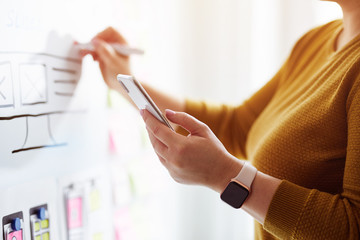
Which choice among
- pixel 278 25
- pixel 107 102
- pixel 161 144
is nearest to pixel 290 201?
pixel 161 144

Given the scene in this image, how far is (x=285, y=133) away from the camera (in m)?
0.67

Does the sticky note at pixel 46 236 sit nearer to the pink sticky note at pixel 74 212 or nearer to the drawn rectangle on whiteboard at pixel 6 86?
the pink sticky note at pixel 74 212

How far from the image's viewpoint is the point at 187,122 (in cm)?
58

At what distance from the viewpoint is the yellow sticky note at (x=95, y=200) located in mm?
810

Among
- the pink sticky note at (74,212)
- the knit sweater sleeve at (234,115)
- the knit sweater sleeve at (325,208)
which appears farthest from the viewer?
the knit sweater sleeve at (234,115)

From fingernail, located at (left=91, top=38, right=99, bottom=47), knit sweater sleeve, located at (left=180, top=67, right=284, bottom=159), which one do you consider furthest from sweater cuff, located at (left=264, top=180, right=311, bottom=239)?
fingernail, located at (left=91, top=38, right=99, bottom=47)

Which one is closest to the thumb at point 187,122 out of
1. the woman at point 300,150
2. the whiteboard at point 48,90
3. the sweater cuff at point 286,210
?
the woman at point 300,150

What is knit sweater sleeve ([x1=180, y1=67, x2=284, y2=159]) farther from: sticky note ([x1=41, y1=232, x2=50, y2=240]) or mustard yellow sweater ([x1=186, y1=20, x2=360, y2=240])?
sticky note ([x1=41, y1=232, x2=50, y2=240])

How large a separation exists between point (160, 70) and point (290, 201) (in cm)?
65

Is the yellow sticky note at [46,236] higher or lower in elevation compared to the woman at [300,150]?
lower

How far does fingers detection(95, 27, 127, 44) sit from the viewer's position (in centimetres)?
80

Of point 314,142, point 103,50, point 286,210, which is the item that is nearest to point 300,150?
point 314,142

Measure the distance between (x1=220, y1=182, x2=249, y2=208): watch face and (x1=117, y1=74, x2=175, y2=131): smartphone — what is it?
14 centimetres

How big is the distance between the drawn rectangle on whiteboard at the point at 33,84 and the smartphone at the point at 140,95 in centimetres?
18
